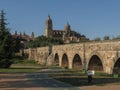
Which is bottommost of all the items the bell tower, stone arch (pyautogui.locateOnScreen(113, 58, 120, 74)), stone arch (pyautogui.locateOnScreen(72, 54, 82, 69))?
stone arch (pyautogui.locateOnScreen(113, 58, 120, 74))

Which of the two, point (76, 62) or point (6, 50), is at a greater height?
point (6, 50)

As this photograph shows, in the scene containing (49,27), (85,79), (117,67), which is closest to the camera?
(85,79)

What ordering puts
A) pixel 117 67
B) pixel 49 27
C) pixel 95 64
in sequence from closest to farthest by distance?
pixel 117 67 → pixel 95 64 → pixel 49 27

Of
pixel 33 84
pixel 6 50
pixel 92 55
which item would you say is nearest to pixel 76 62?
pixel 6 50

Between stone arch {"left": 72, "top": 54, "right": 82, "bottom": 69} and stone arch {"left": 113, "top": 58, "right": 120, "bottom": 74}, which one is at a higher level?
stone arch {"left": 72, "top": 54, "right": 82, "bottom": 69}

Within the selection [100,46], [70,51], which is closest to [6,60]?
[70,51]

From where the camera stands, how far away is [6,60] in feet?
191

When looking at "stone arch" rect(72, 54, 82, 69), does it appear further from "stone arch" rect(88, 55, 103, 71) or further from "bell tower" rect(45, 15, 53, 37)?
"bell tower" rect(45, 15, 53, 37)

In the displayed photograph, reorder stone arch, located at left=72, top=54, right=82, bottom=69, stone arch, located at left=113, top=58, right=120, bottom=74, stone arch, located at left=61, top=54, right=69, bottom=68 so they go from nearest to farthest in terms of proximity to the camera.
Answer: stone arch, located at left=113, top=58, right=120, bottom=74 → stone arch, located at left=72, top=54, right=82, bottom=69 → stone arch, located at left=61, top=54, right=69, bottom=68

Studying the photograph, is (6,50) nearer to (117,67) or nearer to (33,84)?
(117,67)

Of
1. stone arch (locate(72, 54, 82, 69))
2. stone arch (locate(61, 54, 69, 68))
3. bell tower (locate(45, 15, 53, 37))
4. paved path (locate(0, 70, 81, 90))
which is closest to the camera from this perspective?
paved path (locate(0, 70, 81, 90))

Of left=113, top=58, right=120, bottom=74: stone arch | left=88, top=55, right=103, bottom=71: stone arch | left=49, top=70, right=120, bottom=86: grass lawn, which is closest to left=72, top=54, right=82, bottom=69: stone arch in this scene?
left=88, top=55, right=103, bottom=71: stone arch

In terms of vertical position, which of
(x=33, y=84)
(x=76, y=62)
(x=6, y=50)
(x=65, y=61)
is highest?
(x=6, y=50)

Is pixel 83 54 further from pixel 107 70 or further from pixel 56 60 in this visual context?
pixel 56 60
